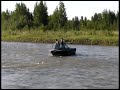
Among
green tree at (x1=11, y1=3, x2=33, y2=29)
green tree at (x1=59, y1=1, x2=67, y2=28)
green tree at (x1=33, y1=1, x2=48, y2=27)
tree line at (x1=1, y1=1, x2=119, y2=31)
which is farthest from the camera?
green tree at (x1=11, y1=3, x2=33, y2=29)

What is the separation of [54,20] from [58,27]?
2625 mm

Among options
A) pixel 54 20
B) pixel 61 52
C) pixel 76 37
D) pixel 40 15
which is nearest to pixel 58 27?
pixel 54 20

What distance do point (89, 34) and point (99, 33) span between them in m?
1.68

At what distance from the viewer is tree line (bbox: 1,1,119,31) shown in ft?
223

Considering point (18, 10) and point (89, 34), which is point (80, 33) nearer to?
point (89, 34)

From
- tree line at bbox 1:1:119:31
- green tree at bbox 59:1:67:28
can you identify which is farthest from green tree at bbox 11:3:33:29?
green tree at bbox 59:1:67:28

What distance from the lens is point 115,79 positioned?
1891cm

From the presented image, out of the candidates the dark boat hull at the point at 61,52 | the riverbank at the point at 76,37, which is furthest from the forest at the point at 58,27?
the dark boat hull at the point at 61,52

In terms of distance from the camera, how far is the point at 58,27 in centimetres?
6981

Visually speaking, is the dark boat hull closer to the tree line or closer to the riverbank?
the riverbank

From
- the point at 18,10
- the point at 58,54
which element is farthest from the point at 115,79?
the point at 18,10

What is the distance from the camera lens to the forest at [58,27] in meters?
53.6

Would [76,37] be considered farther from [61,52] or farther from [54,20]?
[61,52]

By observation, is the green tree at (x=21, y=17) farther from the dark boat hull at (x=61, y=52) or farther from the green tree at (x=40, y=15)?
the dark boat hull at (x=61, y=52)
